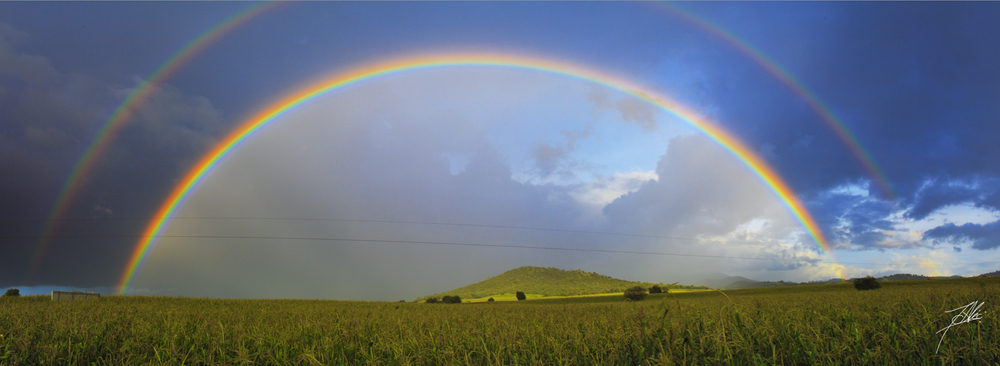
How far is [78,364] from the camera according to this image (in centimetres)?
449

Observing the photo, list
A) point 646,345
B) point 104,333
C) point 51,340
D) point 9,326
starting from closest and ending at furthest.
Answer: point 646,345 < point 51,340 < point 104,333 < point 9,326

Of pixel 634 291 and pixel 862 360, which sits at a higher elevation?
pixel 862 360

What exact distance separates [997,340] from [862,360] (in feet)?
5.49

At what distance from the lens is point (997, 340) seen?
332 centimetres

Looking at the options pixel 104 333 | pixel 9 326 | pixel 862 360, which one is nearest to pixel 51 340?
pixel 104 333

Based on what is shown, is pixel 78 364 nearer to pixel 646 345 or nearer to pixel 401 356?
pixel 401 356

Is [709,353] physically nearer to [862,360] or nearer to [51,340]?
→ [862,360]

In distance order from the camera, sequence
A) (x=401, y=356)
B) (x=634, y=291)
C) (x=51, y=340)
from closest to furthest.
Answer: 1. (x=401, y=356)
2. (x=51, y=340)
3. (x=634, y=291)

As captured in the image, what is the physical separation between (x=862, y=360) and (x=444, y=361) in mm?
3089

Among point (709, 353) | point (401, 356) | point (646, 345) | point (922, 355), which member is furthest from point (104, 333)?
point (922, 355)

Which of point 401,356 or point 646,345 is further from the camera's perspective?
point 401,356

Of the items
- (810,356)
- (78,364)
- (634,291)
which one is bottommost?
(634,291)

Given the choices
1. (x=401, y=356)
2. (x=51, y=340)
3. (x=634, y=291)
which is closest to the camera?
(x=401, y=356)

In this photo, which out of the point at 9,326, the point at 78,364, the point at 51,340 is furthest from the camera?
the point at 9,326
